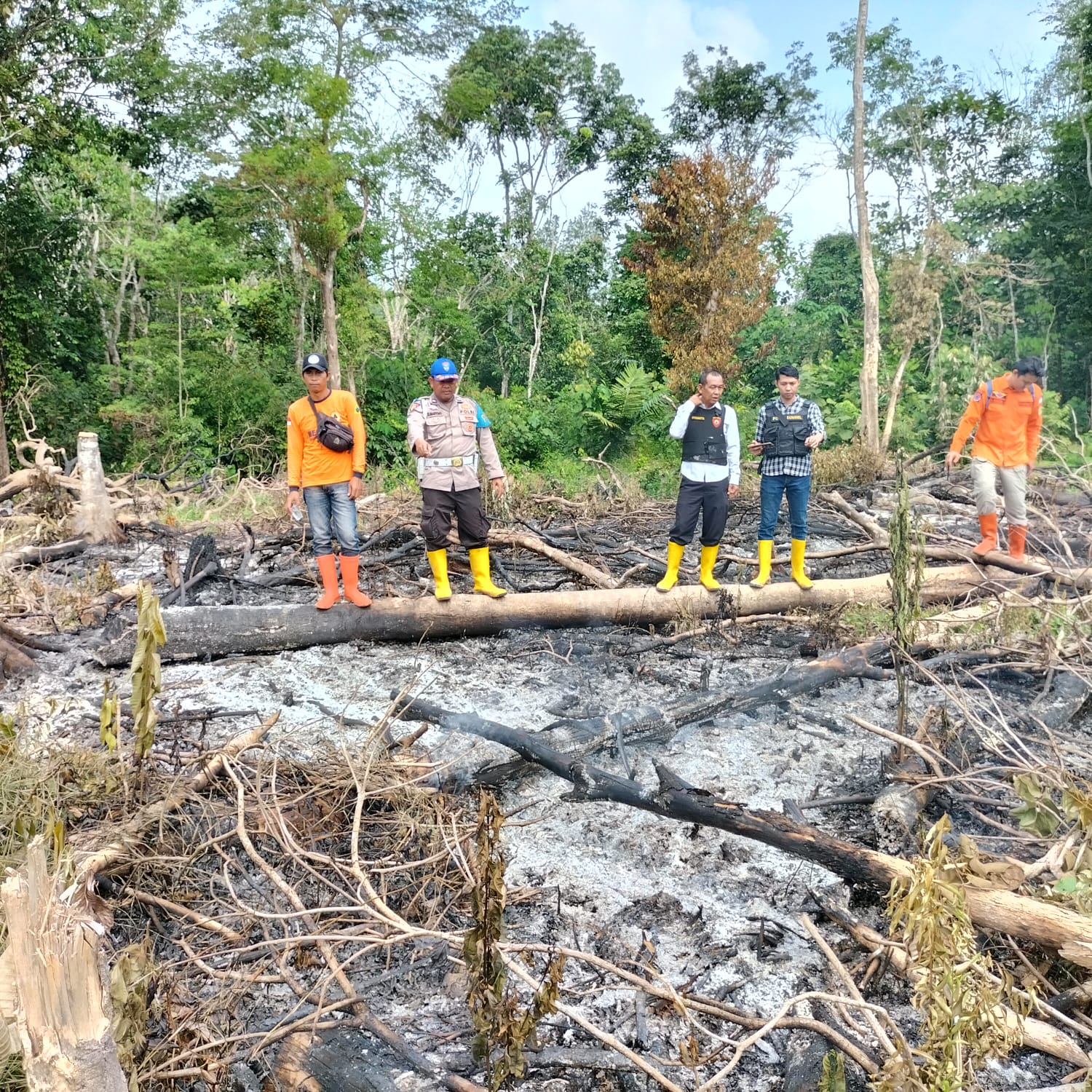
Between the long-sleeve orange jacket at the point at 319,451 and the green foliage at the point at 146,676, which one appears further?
the long-sleeve orange jacket at the point at 319,451

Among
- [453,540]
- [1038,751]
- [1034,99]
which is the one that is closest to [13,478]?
[453,540]

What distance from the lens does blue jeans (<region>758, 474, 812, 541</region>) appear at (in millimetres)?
5648

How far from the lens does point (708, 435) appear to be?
18.0 feet

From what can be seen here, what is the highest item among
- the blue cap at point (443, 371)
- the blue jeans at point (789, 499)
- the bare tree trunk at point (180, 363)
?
the bare tree trunk at point (180, 363)

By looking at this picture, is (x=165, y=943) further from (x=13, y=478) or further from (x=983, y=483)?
(x=13, y=478)

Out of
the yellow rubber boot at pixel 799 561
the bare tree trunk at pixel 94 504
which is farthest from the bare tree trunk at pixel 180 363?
the yellow rubber boot at pixel 799 561

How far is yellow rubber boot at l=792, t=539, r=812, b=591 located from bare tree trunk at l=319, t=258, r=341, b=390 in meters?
11.4

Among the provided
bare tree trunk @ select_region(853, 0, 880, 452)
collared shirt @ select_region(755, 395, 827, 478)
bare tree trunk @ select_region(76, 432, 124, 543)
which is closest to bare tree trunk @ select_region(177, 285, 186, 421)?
bare tree trunk @ select_region(76, 432, 124, 543)

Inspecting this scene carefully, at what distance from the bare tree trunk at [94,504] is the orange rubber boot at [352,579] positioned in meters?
3.85

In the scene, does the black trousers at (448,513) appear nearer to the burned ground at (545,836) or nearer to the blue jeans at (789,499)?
the burned ground at (545,836)

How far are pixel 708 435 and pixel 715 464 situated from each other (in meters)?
0.22

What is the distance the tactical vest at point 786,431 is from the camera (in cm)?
559

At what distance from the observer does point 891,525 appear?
11.6 feet

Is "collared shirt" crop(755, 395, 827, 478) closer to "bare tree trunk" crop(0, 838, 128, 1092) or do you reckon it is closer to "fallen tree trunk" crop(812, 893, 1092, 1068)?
"fallen tree trunk" crop(812, 893, 1092, 1068)
